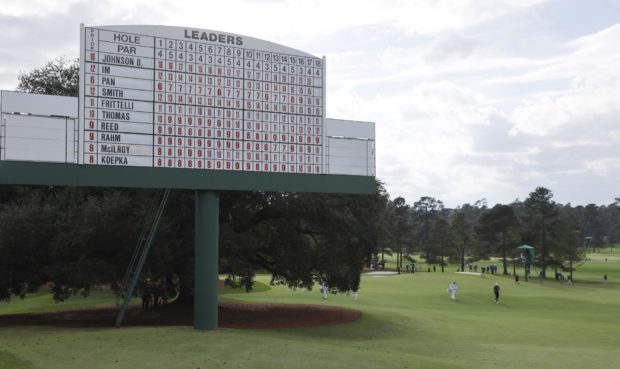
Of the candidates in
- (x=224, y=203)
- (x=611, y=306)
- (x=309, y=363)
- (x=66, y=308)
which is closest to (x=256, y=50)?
(x=224, y=203)

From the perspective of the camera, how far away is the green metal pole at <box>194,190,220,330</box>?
2170cm

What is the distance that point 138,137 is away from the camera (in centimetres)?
2053

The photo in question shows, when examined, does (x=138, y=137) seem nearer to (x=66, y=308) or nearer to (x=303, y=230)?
(x=303, y=230)

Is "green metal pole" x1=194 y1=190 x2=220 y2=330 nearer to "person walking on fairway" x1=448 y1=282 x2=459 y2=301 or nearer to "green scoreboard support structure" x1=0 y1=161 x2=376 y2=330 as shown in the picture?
"green scoreboard support structure" x1=0 y1=161 x2=376 y2=330

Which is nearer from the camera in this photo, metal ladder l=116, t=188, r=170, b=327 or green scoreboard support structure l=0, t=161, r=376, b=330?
green scoreboard support structure l=0, t=161, r=376, b=330

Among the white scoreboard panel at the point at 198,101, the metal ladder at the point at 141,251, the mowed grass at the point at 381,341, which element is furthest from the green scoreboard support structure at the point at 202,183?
the metal ladder at the point at 141,251

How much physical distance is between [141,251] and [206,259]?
14.7 feet

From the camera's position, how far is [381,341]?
24.0 meters

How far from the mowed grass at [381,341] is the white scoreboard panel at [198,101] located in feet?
20.6

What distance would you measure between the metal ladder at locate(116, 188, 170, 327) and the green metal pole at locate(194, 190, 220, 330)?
2.13 meters

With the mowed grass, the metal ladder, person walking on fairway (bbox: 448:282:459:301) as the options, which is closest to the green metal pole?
the mowed grass

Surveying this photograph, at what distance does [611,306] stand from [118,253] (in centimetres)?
3523

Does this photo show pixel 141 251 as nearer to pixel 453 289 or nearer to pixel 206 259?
pixel 206 259

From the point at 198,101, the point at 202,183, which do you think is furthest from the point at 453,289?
the point at 198,101
